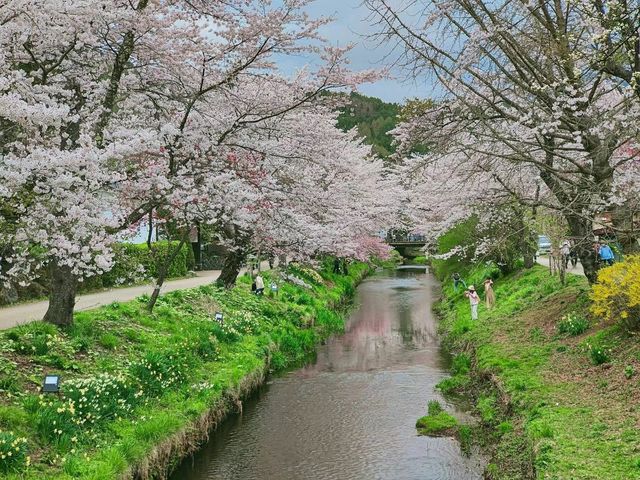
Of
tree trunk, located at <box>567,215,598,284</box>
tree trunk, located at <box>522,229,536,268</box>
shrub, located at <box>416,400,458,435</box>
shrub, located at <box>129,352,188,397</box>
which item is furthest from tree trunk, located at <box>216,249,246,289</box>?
tree trunk, located at <box>522,229,536,268</box>

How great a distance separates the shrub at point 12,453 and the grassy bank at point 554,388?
5.99 metres

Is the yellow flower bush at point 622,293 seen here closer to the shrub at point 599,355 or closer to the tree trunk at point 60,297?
the shrub at point 599,355

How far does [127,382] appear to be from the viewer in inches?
383

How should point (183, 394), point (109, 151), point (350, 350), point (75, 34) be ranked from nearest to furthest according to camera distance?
point (109, 151), point (75, 34), point (183, 394), point (350, 350)

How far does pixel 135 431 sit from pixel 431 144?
8.75m

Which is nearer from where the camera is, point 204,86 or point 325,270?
point 204,86

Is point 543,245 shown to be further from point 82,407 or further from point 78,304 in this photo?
point 82,407

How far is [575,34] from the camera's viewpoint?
10953 millimetres

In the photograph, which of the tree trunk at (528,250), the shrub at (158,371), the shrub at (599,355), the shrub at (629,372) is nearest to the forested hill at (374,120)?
the tree trunk at (528,250)

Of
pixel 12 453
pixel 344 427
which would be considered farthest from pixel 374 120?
pixel 12 453

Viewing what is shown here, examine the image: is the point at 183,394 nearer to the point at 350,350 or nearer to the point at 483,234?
the point at 350,350

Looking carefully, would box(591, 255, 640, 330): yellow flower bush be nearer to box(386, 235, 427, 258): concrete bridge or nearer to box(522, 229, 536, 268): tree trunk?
box(522, 229, 536, 268): tree trunk

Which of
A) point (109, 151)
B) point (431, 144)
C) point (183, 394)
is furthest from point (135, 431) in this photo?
point (431, 144)

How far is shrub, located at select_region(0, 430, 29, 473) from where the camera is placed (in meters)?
6.64
